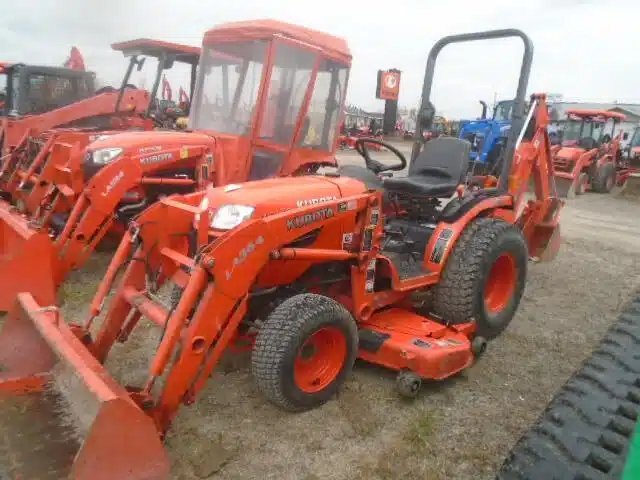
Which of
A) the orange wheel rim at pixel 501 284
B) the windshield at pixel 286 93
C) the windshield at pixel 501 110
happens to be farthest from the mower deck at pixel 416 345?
the windshield at pixel 501 110

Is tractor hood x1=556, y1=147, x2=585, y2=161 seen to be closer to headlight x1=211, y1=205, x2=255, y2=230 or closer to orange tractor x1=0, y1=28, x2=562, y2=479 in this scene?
orange tractor x1=0, y1=28, x2=562, y2=479

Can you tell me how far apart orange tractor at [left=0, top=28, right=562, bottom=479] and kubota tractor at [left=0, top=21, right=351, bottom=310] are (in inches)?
48.5

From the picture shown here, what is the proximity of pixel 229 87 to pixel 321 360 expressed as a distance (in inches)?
134

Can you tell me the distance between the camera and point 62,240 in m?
4.68

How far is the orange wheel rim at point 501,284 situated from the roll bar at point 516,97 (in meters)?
0.60

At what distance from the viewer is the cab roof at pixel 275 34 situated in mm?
5195

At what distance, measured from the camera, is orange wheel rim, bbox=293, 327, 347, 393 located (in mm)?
3043

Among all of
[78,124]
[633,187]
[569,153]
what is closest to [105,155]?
[78,124]

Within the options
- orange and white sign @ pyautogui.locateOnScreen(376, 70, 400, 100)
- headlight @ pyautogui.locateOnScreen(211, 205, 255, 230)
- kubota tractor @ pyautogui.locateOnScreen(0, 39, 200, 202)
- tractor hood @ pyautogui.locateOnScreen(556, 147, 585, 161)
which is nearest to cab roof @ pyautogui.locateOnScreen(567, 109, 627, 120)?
tractor hood @ pyautogui.locateOnScreen(556, 147, 585, 161)

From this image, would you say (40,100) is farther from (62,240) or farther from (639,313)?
(639,313)

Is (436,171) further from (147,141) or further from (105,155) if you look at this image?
(105,155)

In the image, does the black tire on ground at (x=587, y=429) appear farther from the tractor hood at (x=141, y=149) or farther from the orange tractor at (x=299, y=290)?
the tractor hood at (x=141, y=149)

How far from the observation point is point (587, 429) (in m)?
2.07

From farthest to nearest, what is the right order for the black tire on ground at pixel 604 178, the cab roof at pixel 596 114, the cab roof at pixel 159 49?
the cab roof at pixel 596 114
the black tire on ground at pixel 604 178
the cab roof at pixel 159 49
